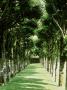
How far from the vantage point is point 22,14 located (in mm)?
32531

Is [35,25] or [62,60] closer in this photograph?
[62,60]

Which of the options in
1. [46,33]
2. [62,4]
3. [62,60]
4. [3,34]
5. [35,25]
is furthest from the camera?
[46,33]

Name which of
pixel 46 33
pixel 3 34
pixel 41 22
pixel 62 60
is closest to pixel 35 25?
pixel 41 22

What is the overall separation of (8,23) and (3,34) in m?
2.28

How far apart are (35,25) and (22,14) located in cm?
631

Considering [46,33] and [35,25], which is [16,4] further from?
[46,33]

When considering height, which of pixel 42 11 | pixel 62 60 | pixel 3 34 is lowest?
pixel 62 60

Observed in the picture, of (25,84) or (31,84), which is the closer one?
(31,84)

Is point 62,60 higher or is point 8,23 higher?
point 8,23

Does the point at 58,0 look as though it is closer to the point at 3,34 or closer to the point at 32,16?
the point at 32,16

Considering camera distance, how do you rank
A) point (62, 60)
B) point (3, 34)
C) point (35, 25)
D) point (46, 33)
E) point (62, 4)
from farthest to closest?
point (46, 33) → point (35, 25) → point (3, 34) → point (62, 60) → point (62, 4)

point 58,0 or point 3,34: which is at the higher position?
point 58,0

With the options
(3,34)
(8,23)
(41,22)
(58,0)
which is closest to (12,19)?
(8,23)

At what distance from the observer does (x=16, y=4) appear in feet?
100
